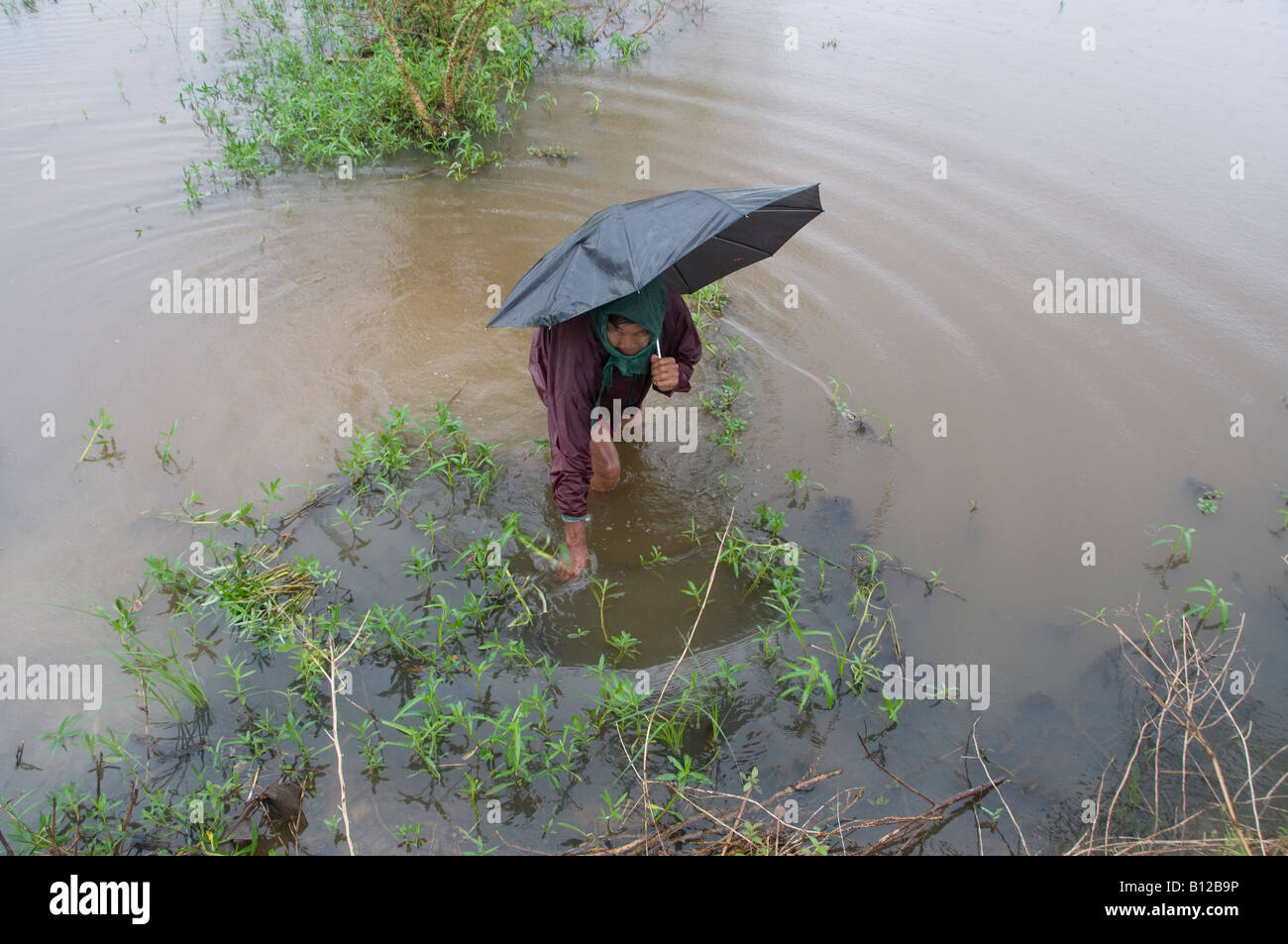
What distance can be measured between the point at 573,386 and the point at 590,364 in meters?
0.11

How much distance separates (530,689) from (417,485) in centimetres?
131

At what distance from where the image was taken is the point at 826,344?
15.5 feet

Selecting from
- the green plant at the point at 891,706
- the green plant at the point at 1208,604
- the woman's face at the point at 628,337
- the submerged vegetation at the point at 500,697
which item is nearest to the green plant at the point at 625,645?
the submerged vegetation at the point at 500,697

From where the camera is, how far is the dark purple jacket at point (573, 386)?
281 cm

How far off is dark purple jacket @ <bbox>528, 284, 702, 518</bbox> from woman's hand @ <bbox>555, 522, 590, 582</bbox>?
12cm

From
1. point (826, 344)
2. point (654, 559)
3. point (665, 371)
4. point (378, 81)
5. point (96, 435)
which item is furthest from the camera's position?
point (378, 81)

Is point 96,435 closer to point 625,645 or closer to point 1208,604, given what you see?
point 625,645

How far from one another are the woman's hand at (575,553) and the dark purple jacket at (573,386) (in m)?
0.12

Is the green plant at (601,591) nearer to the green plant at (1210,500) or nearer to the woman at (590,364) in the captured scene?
the woman at (590,364)

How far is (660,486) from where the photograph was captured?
3.87 m

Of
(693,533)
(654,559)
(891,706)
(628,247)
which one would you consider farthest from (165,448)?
(891,706)

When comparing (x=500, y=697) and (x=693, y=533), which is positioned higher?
(x=693, y=533)

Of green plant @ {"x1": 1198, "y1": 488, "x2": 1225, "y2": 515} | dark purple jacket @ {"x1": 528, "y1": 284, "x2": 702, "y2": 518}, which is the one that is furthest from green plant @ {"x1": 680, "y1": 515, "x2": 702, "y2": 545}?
green plant @ {"x1": 1198, "y1": 488, "x2": 1225, "y2": 515}

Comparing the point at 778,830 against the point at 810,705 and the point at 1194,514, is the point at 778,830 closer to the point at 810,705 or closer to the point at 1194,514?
the point at 810,705
